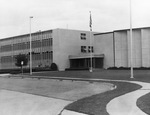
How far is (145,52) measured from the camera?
206ft

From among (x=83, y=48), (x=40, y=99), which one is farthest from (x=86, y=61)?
(x=40, y=99)

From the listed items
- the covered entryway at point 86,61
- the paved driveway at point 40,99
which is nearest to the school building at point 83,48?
the covered entryway at point 86,61

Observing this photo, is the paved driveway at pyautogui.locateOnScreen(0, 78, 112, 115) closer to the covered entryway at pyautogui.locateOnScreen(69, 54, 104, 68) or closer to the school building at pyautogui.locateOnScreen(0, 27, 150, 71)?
the school building at pyautogui.locateOnScreen(0, 27, 150, 71)

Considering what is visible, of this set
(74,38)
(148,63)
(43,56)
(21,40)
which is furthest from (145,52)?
(21,40)

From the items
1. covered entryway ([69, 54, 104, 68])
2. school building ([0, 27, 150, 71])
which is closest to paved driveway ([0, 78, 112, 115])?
school building ([0, 27, 150, 71])

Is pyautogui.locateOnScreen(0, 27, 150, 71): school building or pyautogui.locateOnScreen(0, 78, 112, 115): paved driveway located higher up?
pyautogui.locateOnScreen(0, 27, 150, 71): school building

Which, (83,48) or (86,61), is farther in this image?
(83,48)

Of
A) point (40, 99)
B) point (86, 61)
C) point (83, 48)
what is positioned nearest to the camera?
point (40, 99)

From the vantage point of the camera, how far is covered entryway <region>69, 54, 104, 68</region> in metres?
71.9

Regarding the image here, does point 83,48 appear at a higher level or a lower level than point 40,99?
higher

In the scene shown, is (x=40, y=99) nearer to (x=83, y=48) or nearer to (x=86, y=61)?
(x=86, y=61)

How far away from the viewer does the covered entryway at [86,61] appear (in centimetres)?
7194

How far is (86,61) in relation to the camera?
74.7m

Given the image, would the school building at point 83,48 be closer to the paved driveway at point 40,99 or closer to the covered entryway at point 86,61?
the covered entryway at point 86,61
